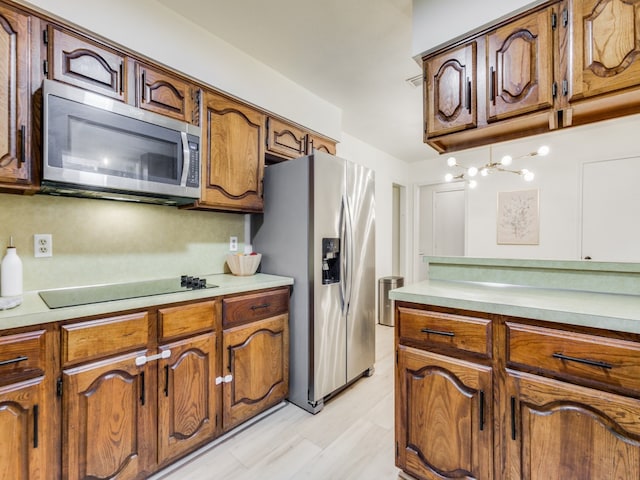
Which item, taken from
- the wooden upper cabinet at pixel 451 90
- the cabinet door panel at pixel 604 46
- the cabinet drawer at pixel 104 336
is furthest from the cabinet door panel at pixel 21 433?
the cabinet door panel at pixel 604 46

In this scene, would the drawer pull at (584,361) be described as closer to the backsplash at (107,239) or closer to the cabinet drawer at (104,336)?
the cabinet drawer at (104,336)

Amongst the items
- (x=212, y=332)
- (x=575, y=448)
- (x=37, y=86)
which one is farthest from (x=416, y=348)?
(x=37, y=86)

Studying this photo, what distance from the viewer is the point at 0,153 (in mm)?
1284

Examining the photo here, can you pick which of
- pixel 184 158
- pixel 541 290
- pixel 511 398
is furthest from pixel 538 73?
pixel 184 158

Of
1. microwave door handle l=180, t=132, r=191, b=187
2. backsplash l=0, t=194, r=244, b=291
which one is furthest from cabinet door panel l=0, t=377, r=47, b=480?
microwave door handle l=180, t=132, r=191, b=187

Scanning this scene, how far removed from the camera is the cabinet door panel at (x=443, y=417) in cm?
124

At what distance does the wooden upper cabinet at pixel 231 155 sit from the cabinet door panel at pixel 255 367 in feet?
2.81

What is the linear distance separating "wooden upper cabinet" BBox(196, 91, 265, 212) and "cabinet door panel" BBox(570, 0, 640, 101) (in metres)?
1.87

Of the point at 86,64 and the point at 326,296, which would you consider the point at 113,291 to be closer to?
the point at 86,64

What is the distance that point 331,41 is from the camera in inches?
82.3

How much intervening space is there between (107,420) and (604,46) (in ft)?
9.00

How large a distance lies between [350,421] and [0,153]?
7.76 ft

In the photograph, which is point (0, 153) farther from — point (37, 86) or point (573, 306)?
point (573, 306)

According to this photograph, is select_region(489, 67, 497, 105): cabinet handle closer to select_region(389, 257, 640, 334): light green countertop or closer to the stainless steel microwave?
select_region(389, 257, 640, 334): light green countertop
